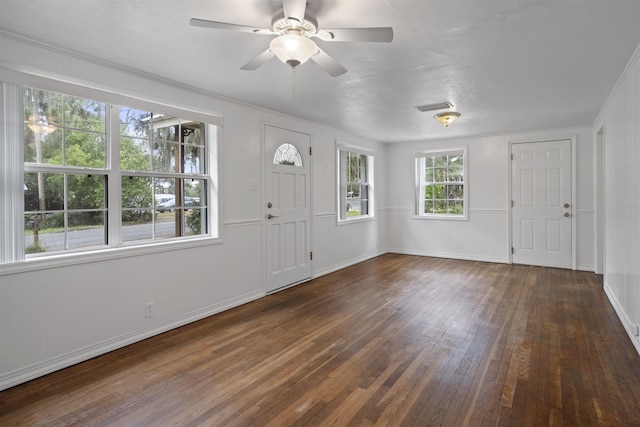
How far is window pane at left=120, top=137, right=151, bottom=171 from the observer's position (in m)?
3.04

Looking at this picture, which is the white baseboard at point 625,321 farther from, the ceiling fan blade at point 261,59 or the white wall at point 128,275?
the white wall at point 128,275

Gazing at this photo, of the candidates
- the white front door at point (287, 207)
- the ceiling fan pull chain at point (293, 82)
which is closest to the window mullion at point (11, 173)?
the ceiling fan pull chain at point (293, 82)

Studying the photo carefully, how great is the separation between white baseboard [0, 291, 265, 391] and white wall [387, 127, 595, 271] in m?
4.49

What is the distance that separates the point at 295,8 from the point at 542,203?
18.8 feet

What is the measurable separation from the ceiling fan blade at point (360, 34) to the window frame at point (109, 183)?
76.1 inches

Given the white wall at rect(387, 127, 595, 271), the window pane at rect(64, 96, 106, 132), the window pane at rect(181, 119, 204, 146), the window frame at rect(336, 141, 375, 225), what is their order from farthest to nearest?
the window frame at rect(336, 141, 375, 225), the white wall at rect(387, 127, 595, 271), the window pane at rect(181, 119, 204, 146), the window pane at rect(64, 96, 106, 132)

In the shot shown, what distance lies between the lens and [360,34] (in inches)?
74.2

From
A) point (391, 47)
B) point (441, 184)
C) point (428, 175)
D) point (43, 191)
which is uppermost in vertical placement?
point (391, 47)

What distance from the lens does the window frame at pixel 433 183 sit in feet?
21.5

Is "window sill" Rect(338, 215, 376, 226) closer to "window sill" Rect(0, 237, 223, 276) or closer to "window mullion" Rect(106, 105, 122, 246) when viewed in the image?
"window sill" Rect(0, 237, 223, 276)

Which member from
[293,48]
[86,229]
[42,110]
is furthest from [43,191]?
[293,48]

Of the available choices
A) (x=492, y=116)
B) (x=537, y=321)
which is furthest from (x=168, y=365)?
(x=492, y=116)

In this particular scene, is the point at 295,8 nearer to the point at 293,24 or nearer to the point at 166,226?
the point at 293,24

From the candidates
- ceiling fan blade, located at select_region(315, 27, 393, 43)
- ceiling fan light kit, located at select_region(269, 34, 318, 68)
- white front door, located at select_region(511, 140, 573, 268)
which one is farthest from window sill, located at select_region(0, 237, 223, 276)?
white front door, located at select_region(511, 140, 573, 268)
